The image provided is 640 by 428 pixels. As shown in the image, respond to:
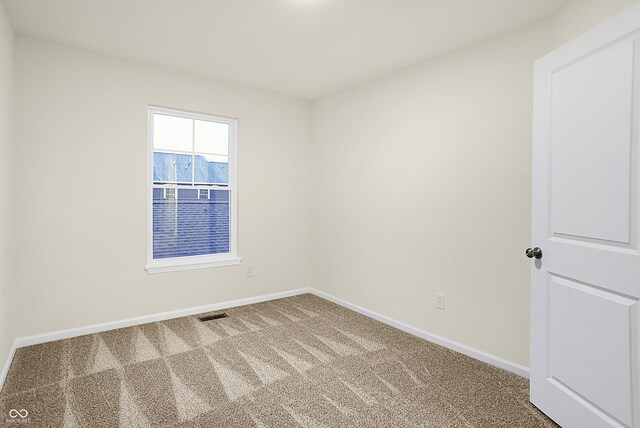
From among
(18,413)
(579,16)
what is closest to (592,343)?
Answer: (579,16)

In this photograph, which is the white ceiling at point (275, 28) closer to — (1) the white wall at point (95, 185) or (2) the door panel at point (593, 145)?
(1) the white wall at point (95, 185)

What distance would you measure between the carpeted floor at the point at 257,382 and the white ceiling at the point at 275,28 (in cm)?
248

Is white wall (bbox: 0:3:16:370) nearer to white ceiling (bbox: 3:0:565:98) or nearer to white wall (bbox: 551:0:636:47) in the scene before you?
white ceiling (bbox: 3:0:565:98)

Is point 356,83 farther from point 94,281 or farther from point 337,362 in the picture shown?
point 94,281

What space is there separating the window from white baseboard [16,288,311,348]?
45 cm

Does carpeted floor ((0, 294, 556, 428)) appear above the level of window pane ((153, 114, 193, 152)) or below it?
below

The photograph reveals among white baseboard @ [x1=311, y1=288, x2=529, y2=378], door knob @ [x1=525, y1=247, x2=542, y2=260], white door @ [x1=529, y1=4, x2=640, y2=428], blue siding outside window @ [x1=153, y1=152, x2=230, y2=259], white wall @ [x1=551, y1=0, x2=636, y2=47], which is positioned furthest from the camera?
blue siding outside window @ [x1=153, y1=152, x2=230, y2=259]

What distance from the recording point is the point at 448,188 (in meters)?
2.97

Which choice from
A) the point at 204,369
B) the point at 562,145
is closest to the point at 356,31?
the point at 562,145

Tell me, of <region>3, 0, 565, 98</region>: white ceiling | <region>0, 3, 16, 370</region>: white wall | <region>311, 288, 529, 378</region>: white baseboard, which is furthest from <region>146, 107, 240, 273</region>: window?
<region>311, 288, 529, 378</region>: white baseboard

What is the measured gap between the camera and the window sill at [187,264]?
349 centimetres

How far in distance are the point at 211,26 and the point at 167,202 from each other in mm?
1810

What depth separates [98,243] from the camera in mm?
3184

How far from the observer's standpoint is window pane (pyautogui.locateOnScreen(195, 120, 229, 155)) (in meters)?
3.84
